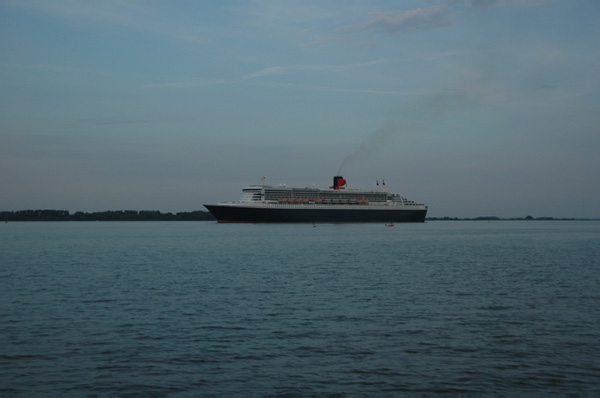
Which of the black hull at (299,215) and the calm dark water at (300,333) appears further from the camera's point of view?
the black hull at (299,215)

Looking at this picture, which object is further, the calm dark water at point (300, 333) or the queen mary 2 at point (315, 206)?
the queen mary 2 at point (315, 206)

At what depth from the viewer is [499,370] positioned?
11.2 m

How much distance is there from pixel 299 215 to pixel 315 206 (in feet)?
12.9

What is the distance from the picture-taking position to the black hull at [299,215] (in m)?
112

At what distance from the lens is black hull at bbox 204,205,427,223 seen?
4395 inches

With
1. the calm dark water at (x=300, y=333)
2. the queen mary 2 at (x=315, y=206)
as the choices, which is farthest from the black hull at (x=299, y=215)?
the calm dark water at (x=300, y=333)

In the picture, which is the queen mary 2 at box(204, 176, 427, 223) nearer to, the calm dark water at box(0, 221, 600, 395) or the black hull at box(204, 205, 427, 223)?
the black hull at box(204, 205, 427, 223)

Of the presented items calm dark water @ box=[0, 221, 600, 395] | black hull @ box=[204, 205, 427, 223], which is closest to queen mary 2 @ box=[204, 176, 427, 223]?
black hull @ box=[204, 205, 427, 223]

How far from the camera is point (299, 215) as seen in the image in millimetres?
116688

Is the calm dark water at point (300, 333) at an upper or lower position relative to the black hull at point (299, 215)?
lower

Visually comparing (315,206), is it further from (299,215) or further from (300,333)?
(300,333)

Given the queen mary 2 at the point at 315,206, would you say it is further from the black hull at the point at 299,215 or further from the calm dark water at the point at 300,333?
the calm dark water at the point at 300,333

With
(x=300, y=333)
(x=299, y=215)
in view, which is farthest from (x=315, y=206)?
(x=300, y=333)

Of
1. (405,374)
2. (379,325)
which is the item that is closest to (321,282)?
(379,325)
